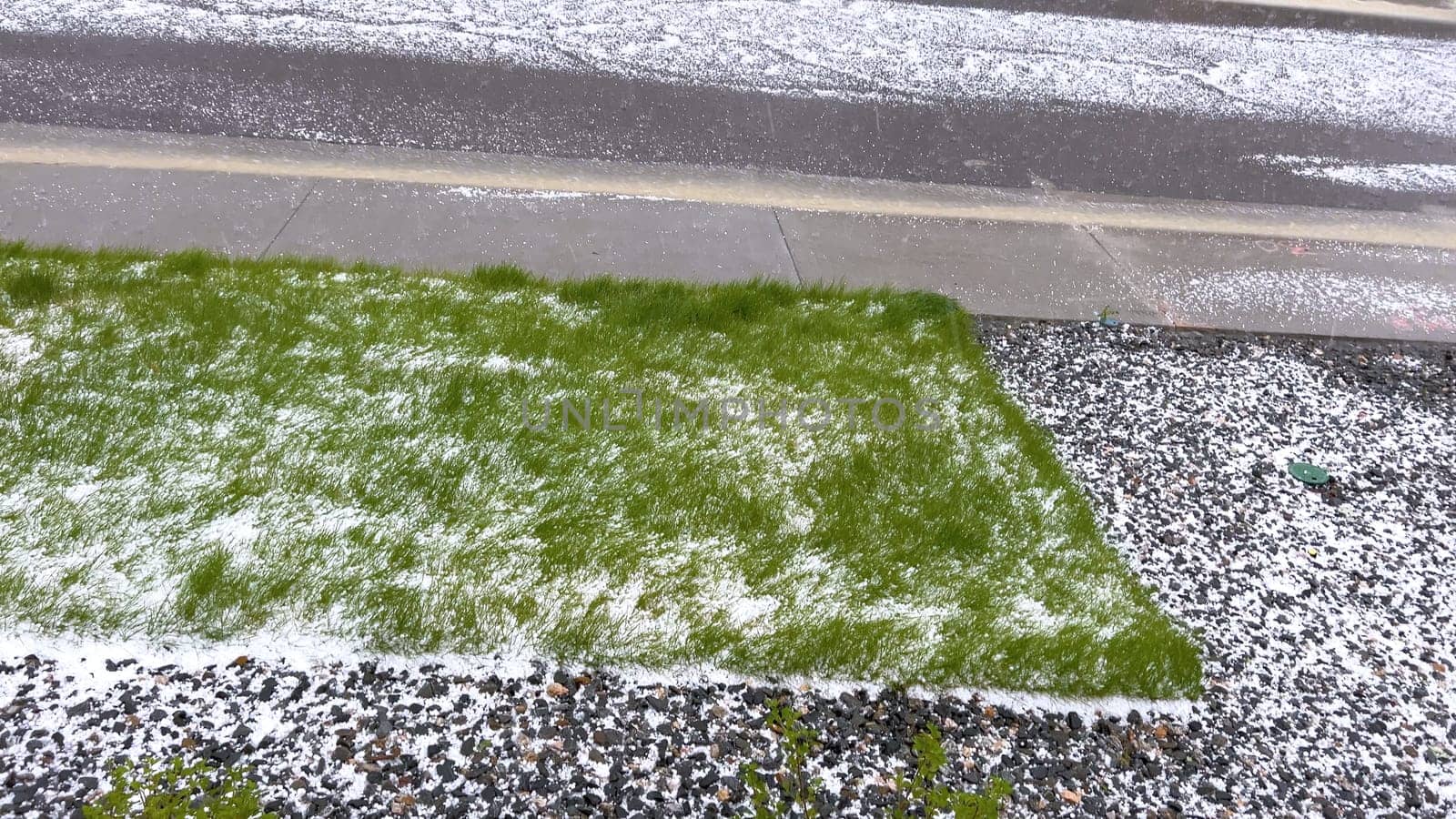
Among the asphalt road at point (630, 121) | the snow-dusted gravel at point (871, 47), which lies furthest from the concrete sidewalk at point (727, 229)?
the snow-dusted gravel at point (871, 47)

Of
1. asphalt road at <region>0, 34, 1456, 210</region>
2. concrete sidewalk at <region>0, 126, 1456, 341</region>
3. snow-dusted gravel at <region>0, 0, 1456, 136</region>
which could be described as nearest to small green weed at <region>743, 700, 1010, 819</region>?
concrete sidewalk at <region>0, 126, 1456, 341</region>

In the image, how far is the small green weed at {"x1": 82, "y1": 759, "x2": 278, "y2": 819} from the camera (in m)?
1.77

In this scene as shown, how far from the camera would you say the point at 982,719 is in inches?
90.4

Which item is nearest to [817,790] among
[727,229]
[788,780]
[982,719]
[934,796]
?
[788,780]

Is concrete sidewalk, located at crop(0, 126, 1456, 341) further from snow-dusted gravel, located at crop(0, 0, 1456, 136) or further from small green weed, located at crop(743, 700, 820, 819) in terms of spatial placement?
small green weed, located at crop(743, 700, 820, 819)

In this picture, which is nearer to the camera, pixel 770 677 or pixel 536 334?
pixel 770 677

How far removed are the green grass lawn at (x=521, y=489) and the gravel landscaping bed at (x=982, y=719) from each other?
120 millimetres

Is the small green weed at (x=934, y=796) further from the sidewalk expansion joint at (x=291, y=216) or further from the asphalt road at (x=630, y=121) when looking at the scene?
the asphalt road at (x=630, y=121)

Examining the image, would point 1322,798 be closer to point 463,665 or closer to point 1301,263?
point 463,665

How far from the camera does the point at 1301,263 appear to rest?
4.78 m

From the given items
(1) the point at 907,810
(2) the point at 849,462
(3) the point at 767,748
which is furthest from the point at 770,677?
(2) the point at 849,462

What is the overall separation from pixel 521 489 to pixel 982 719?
1482 mm

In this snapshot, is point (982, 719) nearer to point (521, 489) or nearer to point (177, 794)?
point (521, 489)

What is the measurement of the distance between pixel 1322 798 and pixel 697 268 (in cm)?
294
